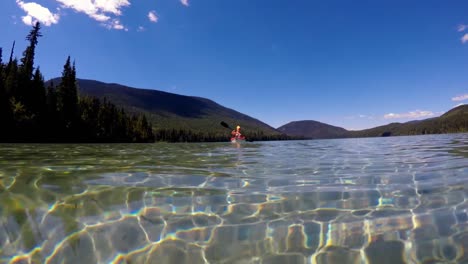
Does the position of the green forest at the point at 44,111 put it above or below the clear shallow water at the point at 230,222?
above

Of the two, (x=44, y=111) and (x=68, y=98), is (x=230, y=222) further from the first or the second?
(x=68, y=98)

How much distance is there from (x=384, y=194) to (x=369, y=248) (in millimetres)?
2288

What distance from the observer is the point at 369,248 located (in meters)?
3.60

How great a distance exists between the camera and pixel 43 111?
68.5m

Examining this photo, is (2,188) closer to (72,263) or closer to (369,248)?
(72,263)

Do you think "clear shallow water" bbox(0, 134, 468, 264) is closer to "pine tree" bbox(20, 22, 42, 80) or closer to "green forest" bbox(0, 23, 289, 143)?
"green forest" bbox(0, 23, 289, 143)

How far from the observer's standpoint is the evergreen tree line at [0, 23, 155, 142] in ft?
196

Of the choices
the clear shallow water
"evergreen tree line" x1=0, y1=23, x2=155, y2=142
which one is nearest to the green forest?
"evergreen tree line" x1=0, y1=23, x2=155, y2=142

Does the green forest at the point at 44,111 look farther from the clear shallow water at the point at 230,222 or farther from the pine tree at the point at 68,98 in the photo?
the clear shallow water at the point at 230,222

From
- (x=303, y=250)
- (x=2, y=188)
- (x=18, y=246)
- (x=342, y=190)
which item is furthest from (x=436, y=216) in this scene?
(x=2, y=188)

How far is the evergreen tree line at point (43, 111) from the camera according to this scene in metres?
59.7

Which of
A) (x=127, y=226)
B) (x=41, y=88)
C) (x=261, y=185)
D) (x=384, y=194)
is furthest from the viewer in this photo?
(x=41, y=88)

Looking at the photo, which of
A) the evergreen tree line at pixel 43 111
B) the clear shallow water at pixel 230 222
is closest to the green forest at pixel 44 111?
the evergreen tree line at pixel 43 111

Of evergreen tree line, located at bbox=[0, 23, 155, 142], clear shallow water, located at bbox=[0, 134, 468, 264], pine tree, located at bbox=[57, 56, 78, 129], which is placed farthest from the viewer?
pine tree, located at bbox=[57, 56, 78, 129]
